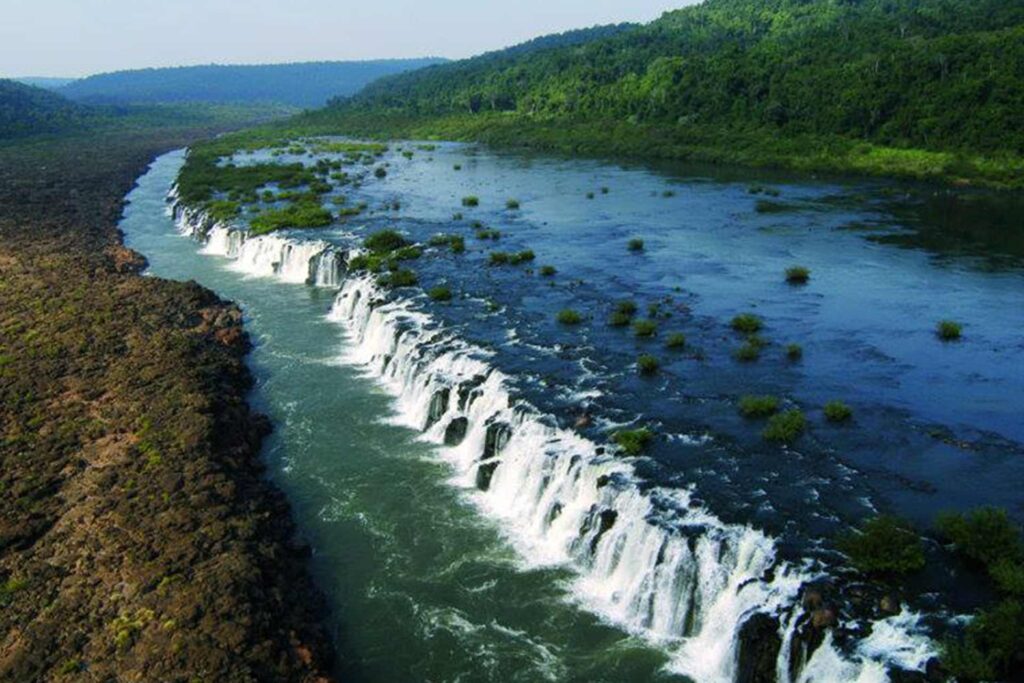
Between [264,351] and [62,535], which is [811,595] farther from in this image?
[264,351]

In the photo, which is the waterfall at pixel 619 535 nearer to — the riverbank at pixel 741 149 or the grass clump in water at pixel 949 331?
the grass clump in water at pixel 949 331

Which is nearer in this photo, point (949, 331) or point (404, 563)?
point (404, 563)

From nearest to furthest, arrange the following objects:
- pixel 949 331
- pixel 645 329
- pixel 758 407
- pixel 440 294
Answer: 1. pixel 758 407
2. pixel 949 331
3. pixel 645 329
4. pixel 440 294

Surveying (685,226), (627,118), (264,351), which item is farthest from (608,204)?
(627,118)

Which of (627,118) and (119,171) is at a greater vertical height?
(627,118)

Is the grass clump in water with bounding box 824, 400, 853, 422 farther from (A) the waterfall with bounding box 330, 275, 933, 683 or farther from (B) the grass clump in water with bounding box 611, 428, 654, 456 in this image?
(A) the waterfall with bounding box 330, 275, 933, 683

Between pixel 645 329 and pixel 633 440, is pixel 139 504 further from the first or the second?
pixel 645 329

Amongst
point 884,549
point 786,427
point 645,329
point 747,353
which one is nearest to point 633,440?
point 786,427
